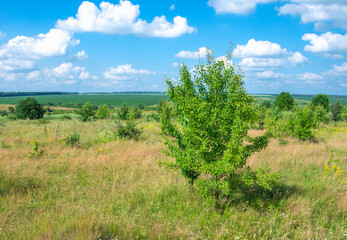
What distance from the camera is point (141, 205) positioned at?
477cm

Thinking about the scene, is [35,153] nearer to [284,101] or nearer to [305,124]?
[305,124]

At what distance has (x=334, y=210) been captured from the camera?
5.08 m

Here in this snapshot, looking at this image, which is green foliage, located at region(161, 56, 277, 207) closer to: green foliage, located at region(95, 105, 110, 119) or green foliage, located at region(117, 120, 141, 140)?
green foliage, located at region(117, 120, 141, 140)

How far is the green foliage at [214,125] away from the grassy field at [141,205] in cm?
67

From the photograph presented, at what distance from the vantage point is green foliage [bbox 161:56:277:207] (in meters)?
4.09

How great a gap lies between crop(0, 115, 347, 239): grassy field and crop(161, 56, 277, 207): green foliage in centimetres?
67

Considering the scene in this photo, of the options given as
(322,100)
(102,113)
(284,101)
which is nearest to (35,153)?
(102,113)

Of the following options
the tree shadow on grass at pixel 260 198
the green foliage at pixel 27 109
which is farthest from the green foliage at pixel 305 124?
the green foliage at pixel 27 109

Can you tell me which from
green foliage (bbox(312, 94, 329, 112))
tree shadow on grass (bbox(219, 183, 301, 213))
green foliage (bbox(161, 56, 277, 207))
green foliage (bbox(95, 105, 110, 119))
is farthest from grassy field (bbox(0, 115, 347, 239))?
green foliage (bbox(312, 94, 329, 112))

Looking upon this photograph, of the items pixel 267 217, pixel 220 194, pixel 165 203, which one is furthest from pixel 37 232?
pixel 267 217

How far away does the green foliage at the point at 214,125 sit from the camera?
4.09 m

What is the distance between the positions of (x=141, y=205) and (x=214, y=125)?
2308 mm

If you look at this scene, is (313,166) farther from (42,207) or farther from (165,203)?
(42,207)

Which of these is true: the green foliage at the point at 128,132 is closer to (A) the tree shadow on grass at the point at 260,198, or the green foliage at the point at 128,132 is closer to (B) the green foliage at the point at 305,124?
(A) the tree shadow on grass at the point at 260,198
